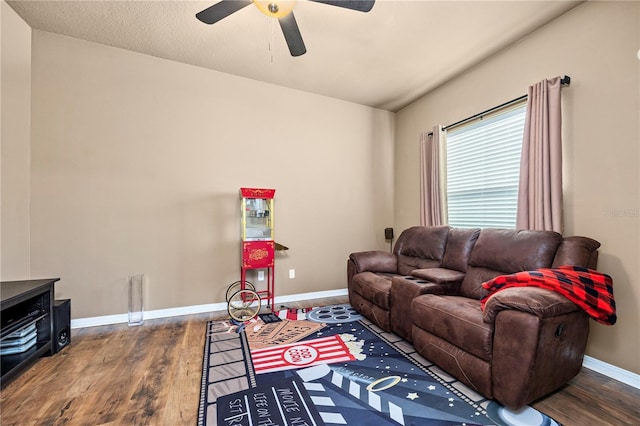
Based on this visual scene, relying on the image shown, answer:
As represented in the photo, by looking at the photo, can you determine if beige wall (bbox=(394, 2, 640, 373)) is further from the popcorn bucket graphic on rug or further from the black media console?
the black media console

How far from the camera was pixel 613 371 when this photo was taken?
193 cm

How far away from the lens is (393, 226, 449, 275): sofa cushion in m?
2.91

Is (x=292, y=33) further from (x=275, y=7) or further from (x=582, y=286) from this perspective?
(x=582, y=286)

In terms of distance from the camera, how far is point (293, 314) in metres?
3.14

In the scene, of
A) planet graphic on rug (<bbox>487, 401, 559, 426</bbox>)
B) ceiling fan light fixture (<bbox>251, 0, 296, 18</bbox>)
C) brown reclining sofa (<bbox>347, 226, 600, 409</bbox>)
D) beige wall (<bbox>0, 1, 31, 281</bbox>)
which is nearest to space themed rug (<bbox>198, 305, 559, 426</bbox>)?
planet graphic on rug (<bbox>487, 401, 559, 426</bbox>)

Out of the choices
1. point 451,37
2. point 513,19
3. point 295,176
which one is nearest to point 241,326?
point 295,176

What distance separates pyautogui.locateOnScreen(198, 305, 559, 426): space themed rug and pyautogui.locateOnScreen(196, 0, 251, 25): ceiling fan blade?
255cm

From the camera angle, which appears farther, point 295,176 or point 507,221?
point 295,176

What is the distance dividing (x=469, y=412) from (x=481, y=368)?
0.25m

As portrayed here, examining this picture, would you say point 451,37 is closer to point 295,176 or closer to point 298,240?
point 295,176

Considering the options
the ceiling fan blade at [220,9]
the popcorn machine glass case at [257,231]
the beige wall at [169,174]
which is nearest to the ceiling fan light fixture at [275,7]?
the ceiling fan blade at [220,9]

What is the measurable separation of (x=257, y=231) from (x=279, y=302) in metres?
1.03

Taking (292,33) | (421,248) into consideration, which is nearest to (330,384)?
(421,248)

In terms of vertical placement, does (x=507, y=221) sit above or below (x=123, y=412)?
above
